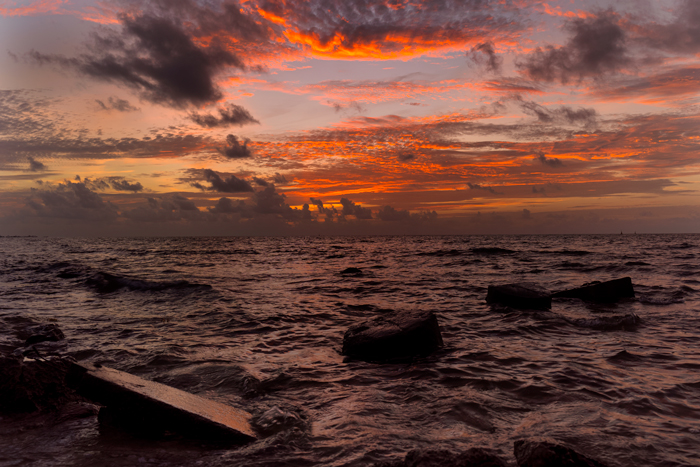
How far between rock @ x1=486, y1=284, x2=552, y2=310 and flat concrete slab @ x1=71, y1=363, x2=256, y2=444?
9101 mm

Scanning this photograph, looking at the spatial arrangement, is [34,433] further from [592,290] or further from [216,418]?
[592,290]

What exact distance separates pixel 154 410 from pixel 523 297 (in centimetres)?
995

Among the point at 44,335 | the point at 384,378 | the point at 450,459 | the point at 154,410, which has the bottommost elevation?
the point at 44,335

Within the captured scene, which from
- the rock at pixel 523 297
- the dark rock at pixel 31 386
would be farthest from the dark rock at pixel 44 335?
the rock at pixel 523 297

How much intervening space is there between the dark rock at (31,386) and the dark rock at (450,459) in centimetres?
410

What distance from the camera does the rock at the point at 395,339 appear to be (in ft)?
22.3

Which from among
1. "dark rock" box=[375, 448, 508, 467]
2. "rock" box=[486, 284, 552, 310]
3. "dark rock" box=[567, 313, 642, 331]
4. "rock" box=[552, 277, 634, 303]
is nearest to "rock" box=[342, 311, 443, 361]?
"dark rock" box=[375, 448, 508, 467]

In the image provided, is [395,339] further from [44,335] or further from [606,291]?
[606,291]

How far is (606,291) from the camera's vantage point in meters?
12.1

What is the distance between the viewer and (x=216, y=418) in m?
3.99

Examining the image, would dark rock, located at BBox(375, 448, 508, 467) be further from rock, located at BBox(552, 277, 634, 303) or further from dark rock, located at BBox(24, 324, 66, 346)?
rock, located at BBox(552, 277, 634, 303)

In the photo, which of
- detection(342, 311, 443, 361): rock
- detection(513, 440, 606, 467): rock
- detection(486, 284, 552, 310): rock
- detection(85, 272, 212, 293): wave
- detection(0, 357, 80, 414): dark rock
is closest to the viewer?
detection(513, 440, 606, 467): rock

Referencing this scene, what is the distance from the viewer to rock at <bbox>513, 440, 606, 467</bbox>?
113 inches

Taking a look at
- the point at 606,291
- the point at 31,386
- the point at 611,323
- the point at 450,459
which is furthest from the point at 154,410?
the point at 606,291
